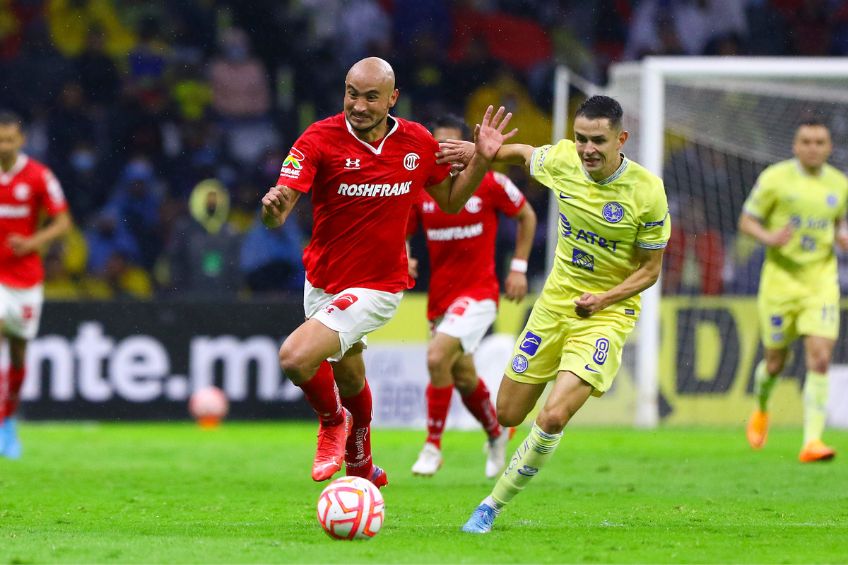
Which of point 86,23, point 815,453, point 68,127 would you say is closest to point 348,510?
point 815,453

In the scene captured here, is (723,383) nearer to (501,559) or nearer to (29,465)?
(29,465)

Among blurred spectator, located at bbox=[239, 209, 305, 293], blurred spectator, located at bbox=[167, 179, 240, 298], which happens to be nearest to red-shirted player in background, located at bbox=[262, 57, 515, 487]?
blurred spectator, located at bbox=[167, 179, 240, 298]

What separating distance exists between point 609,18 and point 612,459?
1049 centimetres

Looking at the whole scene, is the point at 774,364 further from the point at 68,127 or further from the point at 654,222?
the point at 68,127

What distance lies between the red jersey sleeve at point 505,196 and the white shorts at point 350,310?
2.73 m

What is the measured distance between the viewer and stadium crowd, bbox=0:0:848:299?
17469mm

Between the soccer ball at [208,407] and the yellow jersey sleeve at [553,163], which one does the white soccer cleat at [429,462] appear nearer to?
the yellow jersey sleeve at [553,163]

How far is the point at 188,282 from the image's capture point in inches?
662

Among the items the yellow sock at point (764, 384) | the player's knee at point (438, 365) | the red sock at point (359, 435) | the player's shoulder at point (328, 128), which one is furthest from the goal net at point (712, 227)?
the player's shoulder at point (328, 128)

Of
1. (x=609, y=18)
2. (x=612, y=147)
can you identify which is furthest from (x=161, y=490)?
(x=609, y=18)

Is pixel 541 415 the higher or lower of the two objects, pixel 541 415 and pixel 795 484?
the higher

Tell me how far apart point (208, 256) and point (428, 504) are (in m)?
8.60

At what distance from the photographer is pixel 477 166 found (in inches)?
309

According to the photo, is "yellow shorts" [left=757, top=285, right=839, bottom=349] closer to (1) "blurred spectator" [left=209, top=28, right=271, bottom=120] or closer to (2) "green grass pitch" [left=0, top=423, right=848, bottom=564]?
(2) "green grass pitch" [left=0, top=423, right=848, bottom=564]
